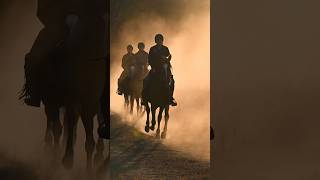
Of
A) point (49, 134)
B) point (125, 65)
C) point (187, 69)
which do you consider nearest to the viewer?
point (187, 69)

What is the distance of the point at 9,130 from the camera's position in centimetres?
285

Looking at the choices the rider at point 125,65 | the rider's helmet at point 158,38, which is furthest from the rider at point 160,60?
the rider at point 125,65

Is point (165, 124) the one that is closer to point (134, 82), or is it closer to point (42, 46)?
point (134, 82)

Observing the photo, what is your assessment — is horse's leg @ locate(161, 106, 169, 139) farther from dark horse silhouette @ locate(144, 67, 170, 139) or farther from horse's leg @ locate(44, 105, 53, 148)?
horse's leg @ locate(44, 105, 53, 148)


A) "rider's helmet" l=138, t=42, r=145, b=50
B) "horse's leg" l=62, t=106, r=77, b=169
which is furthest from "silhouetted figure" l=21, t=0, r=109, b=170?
"rider's helmet" l=138, t=42, r=145, b=50

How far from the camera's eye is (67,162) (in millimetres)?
2748

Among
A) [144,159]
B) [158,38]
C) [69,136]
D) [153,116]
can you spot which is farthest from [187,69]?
[69,136]

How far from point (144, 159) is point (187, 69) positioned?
2.22 feet

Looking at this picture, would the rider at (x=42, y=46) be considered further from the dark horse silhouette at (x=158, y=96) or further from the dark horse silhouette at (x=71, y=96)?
the dark horse silhouette at (x=158, y=96)

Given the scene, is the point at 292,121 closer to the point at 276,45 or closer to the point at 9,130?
the point at 276,45

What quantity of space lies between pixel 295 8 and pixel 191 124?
984 mm

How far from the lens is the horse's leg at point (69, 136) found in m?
2.75

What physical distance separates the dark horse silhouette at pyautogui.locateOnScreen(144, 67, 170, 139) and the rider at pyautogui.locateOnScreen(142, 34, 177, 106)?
0.02 metres

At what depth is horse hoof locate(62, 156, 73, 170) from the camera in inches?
108
